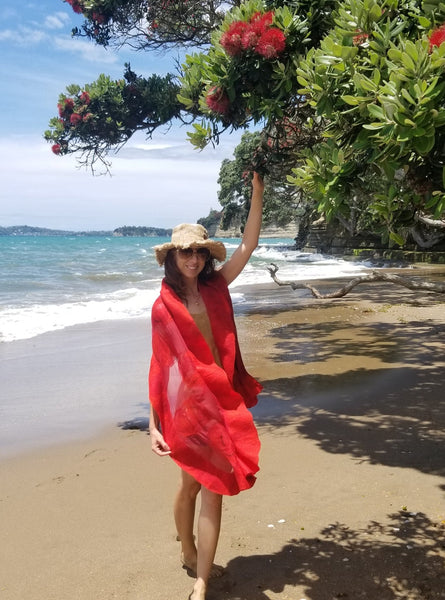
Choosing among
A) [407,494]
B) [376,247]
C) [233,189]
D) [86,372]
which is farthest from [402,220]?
[233,189]

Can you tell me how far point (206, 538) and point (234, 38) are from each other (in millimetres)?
3466

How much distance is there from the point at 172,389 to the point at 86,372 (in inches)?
237

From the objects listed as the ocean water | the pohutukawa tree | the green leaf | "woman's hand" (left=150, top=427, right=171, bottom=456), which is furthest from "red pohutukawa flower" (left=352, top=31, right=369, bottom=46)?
the ocean water

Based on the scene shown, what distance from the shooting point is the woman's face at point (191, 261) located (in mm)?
3258

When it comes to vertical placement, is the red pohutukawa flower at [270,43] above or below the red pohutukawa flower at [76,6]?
below

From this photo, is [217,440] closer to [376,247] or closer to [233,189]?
[376,247]

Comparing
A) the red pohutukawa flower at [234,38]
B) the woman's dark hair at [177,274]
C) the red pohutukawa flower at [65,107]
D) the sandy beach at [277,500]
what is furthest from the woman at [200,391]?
the red pohutukawa flower at [65,107]

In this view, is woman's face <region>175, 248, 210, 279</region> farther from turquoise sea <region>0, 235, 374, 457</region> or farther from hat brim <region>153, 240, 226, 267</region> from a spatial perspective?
turquoise sea <region>0, 235, 374, 457</region>

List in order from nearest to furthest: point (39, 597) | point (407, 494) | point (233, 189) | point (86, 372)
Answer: point (39, 597) → point (407, 494) → point (86, 372) → point (233, 189)

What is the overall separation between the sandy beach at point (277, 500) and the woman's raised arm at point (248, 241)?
1593 mm

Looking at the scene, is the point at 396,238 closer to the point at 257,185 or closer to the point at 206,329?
the point at 257,185

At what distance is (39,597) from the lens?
3.33 meters

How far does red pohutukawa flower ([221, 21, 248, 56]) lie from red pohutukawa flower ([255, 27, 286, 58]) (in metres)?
0.14

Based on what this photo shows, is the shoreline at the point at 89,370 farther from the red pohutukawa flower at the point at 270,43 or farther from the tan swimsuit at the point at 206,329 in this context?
the red pohutukawa flower at the point at 270,43
